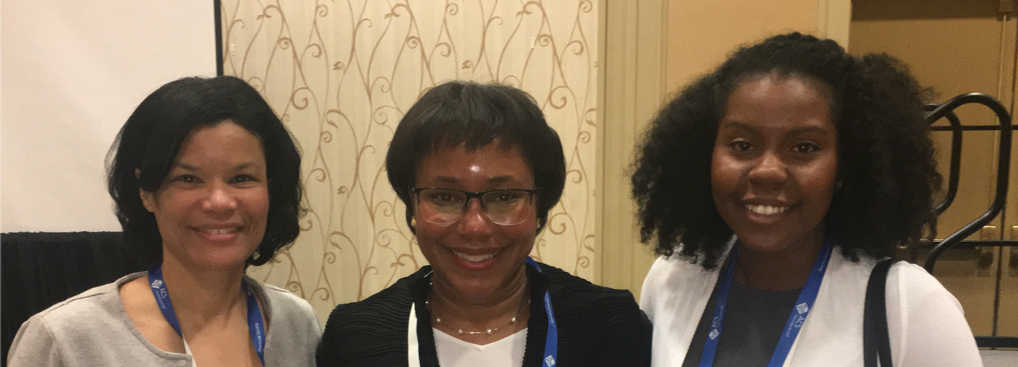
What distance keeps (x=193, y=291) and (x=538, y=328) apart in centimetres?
82

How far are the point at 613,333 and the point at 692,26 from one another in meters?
1.77

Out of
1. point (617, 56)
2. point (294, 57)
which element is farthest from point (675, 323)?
point (294, 57)

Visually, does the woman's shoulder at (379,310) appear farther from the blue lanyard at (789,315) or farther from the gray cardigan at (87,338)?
the blue lanyard at (789,315)

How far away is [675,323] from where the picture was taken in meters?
1.45

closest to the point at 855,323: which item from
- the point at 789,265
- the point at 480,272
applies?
the point at 789,265

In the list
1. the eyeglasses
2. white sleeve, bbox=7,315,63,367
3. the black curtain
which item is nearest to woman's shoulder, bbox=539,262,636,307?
the eyeglasses

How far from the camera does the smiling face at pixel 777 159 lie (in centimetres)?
120

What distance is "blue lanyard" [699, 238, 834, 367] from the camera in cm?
123

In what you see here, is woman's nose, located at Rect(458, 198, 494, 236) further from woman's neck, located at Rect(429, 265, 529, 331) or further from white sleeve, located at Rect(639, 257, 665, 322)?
white sleeve, located at Rect(639, 257, 665, 322)

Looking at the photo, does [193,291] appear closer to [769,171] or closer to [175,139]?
[175,139]

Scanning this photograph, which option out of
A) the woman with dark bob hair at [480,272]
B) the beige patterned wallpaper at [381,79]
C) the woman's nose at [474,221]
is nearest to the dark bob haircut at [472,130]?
the woman with dark bob hair at [480,272]

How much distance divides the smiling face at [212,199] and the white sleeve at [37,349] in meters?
0.27

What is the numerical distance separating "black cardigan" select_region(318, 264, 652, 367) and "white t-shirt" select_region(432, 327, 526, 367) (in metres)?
0.03

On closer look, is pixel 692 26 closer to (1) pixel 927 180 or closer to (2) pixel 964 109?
(1) pixel 927 180
